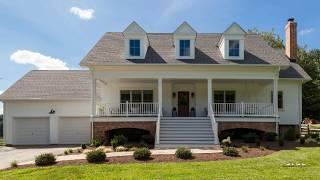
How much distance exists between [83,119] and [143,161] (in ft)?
43.0

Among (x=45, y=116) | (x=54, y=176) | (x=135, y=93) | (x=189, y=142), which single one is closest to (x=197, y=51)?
(x=135, y=93)

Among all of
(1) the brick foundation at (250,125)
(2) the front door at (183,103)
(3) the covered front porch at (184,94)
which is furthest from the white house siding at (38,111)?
(1) the brick foundation at (250,125)

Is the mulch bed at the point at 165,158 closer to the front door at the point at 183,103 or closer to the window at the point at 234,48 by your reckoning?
the window at the point at 234,48

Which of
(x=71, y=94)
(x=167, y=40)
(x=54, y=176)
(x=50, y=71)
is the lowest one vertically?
(x=54, y=176)

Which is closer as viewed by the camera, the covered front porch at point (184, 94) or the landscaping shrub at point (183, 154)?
the landscaping shrub at point (183, 154)

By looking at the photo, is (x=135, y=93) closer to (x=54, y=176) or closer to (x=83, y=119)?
(x=83, y=119)

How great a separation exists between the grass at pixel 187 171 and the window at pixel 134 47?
11.4 m

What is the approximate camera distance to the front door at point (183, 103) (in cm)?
2733

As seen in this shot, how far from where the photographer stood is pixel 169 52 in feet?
85.0

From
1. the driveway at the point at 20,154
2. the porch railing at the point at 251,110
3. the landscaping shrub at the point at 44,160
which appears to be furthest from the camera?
the porch railing at the point at 251,110

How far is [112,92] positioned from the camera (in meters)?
27.1

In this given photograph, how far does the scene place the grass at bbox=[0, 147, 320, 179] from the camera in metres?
12.5

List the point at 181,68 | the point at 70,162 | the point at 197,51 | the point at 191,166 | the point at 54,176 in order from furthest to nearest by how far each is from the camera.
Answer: the point at 197,51, the point at 181,68, the point at 70,162, the point at 191,166, the point at 54,176

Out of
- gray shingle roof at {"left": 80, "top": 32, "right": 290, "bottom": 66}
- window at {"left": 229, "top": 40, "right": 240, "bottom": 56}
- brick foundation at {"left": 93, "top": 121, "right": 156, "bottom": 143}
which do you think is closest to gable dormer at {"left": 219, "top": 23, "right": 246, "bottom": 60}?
window at {"left": 229, "top": 40, "right": 240, "bottom": 56}
